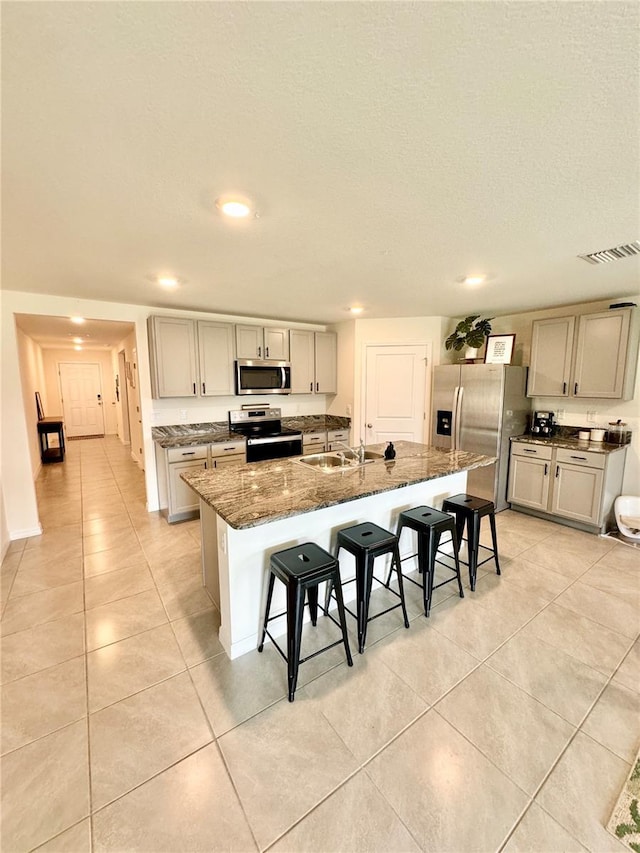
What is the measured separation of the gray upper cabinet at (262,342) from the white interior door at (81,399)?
275 inches

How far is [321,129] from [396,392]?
12.8 feet

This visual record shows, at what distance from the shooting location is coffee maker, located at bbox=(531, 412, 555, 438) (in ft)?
13.7

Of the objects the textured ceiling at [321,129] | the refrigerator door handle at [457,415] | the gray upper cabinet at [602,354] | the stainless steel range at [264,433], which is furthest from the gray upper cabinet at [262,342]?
the gray upper cabinet at [602,354]

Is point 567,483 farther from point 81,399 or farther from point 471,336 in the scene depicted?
point 81,399

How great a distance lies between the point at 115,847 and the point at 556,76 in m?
2.88

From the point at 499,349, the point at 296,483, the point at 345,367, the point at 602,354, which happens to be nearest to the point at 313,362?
the point at 345,367

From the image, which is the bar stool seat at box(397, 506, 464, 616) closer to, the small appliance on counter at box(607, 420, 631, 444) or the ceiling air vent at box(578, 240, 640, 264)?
the ceiling air vent at box(578, 240, 640, 264)

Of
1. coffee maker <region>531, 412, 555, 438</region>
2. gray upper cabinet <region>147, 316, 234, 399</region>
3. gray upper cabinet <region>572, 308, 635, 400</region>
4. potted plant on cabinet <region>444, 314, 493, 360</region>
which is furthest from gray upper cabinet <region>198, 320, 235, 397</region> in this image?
gray upper cabinet <region>572, 308, 635, 400</region>

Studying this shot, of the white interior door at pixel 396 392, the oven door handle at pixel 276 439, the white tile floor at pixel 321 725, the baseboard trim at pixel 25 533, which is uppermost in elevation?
→ the white interior door at pixel 396 392

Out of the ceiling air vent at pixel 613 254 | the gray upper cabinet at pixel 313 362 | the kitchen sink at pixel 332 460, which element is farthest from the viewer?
the gray upper cabinet at pixel 313 362

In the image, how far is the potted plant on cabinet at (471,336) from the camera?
14.3 ft

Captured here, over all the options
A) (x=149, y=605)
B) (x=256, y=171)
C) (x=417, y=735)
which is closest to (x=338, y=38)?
(x=256, y=171)

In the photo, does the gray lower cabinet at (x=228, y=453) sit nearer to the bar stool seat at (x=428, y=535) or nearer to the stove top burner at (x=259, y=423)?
the stove top burner at (x=259, y=423)

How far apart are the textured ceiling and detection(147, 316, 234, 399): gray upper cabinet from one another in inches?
58.8
